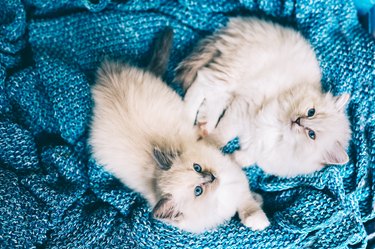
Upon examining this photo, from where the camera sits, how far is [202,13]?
1865 millimetres

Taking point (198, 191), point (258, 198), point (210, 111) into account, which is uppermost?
point (210, 111)

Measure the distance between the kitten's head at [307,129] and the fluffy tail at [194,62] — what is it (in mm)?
291

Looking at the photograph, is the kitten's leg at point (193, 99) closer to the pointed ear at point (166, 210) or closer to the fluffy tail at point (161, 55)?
the fluffy tail at point (161, 55)

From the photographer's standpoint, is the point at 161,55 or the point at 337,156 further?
the point at 161,55

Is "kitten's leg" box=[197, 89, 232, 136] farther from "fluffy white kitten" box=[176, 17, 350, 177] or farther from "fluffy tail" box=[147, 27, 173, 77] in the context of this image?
"fluffy tail" box=[147, 27, 173, 77]

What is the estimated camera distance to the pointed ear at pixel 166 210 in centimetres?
140

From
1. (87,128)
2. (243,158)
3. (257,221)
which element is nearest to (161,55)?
(87,128)

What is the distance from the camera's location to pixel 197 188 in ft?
4.94

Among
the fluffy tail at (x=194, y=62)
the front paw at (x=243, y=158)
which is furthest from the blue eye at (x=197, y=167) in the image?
the fluffy tail at (x=194, y=62)

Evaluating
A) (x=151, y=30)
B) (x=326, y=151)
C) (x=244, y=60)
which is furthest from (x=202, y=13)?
(x=326, y=151)

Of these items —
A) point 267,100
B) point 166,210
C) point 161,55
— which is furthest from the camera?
point 161,55

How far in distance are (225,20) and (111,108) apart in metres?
0.63

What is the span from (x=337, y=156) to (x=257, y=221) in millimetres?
362

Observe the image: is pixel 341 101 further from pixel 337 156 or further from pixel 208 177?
pixel 208 177
